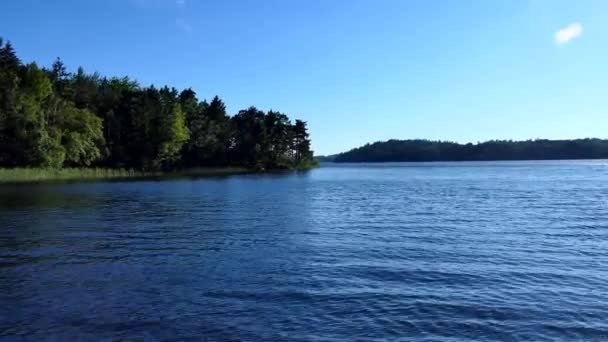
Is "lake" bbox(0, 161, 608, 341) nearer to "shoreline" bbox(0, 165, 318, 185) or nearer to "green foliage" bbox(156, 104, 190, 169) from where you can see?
"shoreline" bbox(0, 165, 318, 185)

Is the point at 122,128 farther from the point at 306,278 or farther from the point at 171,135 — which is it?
the point at 306,278

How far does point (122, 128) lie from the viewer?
113688 mm

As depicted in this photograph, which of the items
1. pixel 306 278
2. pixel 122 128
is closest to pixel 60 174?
pixel 122 128

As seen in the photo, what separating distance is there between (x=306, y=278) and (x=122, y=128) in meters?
106

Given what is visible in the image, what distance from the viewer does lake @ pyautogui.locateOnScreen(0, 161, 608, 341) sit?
36.6ft

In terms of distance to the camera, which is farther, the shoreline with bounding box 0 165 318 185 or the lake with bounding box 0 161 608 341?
the shoreline with bounding box 0 165 318 185

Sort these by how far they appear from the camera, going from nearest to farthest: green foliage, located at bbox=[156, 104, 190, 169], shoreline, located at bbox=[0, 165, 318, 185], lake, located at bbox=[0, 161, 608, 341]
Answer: lake, located at bbox=[0, 161, 608, 341], shoreline, located at bbox=[0, 165, 318, 185], green foliage, located at bbox=[156, 104, 190, 169]

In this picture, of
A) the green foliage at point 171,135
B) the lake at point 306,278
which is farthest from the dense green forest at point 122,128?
the lake at point 306,278

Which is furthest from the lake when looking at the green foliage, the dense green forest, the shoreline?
the green foliage

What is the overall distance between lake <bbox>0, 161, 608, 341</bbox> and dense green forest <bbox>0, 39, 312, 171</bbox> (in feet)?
176

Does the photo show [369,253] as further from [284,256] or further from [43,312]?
[43,312]

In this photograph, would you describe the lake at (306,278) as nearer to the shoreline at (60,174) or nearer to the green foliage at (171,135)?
the shoreline at (60,174)

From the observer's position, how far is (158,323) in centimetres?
1142

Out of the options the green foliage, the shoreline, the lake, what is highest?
the green foliage
